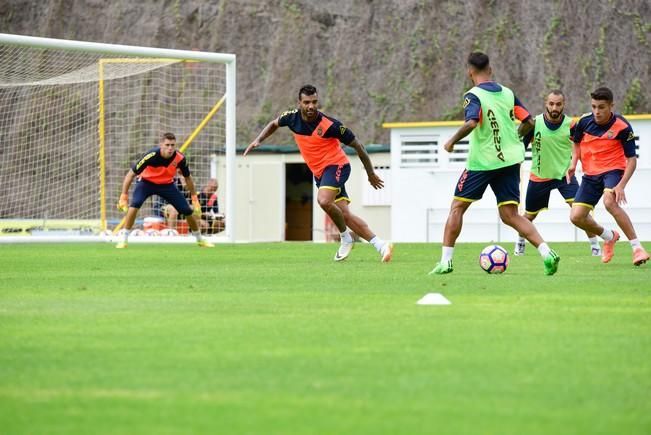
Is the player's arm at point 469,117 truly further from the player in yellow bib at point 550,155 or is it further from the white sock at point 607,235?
the player in yellow bib at point 550,155

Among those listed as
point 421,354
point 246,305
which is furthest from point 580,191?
point 421,354

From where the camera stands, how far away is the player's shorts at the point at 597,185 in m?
15.7

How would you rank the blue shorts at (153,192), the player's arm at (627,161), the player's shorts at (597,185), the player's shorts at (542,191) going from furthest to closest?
the blue shorts at (153,192), the player's shorts at (542,191), the player's shorts at (597,185), the player's arm at (627,161)

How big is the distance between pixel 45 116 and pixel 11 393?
3528 centimetres

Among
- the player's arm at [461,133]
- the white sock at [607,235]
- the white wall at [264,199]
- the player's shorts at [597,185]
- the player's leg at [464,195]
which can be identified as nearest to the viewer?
the player's arm at [461,133]

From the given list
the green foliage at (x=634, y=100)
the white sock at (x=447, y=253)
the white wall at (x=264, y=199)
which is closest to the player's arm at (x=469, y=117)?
the white sock at (x=447, y=253)

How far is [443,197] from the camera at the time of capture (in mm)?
34250

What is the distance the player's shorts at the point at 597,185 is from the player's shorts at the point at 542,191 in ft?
9.98

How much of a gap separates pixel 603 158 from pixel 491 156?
3.38 meters

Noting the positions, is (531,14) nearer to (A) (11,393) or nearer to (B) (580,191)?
(B) (580,191)

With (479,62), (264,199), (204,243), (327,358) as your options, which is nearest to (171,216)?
(204,243)

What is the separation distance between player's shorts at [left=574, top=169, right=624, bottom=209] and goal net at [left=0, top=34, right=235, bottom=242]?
34.3 feet

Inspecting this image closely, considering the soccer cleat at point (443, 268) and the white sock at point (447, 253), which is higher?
the white sock at point (447, 253)

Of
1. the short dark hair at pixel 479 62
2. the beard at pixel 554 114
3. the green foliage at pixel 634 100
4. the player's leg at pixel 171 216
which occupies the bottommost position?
the player's leg at pixel 171 216
